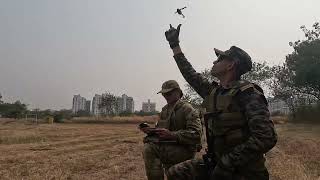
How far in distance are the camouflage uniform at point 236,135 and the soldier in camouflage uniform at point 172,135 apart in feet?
6.56

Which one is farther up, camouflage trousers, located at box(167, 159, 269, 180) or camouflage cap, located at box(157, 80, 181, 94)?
camouflage cap, located at box(157, 80, 181, 94)

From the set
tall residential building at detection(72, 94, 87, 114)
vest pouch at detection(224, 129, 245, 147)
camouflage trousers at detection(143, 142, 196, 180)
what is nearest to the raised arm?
vest pouch at detection(224, 129, 245, 147)

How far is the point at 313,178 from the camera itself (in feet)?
34.4

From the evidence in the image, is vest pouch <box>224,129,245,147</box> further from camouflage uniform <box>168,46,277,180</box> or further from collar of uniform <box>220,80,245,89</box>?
collar of uniform <box>220,80,245,89</box>

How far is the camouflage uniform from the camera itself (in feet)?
13.1

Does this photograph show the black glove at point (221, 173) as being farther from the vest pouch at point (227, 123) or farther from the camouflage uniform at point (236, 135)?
the vest pouch at point (227, 123)

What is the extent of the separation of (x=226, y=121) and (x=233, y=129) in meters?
0.09

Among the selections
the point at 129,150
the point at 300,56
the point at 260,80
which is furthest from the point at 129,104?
the point at 129,150

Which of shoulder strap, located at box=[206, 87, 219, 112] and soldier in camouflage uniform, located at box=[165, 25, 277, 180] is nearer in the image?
soldier in camouflage uniform, located at box=[165, 25, 277, 180]

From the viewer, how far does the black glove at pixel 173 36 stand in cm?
520

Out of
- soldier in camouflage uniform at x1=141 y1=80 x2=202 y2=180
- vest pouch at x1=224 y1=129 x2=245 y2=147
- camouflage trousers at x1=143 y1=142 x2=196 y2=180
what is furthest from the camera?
camouflage trousers at x1=143 y1=142 x2=196 y2=180

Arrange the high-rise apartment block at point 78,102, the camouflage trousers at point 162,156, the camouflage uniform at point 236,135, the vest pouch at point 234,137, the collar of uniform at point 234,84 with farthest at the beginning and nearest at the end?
the high-rise apartment block at point 78,102, the camouflage trousers at point 162,156, the collar of uniform at point 234,84, the vest pouch at point 234,137, the camouflage uniform at point 236,135

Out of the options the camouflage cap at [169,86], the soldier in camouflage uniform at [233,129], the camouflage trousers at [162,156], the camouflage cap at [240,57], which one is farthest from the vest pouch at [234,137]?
the camouflage cap at [169,86]

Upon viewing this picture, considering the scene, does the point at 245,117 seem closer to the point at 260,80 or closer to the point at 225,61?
the point at 225,61
